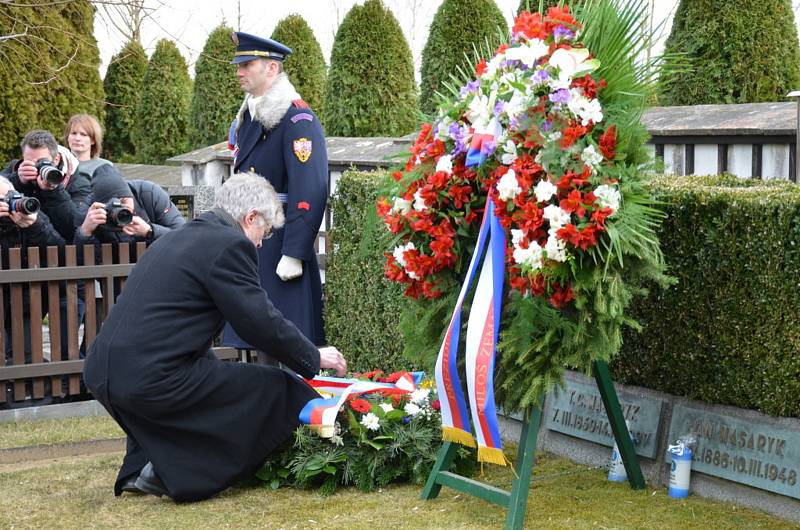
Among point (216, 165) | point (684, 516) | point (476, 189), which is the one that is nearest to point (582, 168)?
point (476, 189)

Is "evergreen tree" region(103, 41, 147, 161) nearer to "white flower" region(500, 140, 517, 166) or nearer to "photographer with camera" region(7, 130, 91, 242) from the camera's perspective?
"photographer with camera" region(7, 130, 91, 242)

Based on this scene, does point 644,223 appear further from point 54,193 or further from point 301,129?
point 54,193

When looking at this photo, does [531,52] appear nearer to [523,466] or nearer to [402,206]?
[402,206]

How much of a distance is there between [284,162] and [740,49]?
208 inches

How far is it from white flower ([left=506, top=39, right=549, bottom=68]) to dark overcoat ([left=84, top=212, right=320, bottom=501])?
1.48 meters

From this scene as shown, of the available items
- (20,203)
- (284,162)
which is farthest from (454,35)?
(20,203)

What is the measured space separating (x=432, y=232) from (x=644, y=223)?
0.89 meters

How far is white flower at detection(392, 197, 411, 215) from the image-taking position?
178 inches

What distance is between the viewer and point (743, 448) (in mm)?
4379

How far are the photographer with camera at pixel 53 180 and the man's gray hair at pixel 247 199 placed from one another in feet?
7.92

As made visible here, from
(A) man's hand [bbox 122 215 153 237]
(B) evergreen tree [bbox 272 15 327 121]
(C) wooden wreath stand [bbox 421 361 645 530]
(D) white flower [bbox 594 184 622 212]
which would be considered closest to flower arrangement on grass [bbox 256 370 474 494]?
(C) wooden wreath stand [bbox 421 361 645 530]

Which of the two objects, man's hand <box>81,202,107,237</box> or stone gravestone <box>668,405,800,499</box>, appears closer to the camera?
stone gravestone <box>668,405,800,499</box>

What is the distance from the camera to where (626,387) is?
5078 millimetres

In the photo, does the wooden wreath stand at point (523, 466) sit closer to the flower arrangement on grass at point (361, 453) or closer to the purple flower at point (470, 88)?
the flower arrangement on grass at point (361, 453)
